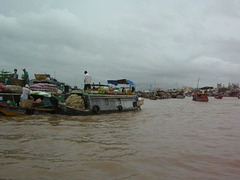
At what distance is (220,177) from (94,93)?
370 inches

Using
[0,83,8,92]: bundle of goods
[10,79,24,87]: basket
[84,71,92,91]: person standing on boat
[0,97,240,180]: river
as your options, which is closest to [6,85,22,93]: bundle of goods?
→ [0,83,8,92]: bundle of goods

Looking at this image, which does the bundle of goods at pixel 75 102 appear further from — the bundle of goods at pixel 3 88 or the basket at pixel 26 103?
the bundle of goods at pixel 3 88

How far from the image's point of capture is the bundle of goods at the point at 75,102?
36.8 feet

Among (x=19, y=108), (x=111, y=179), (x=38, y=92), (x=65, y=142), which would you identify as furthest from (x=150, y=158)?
(x=38, y=92)

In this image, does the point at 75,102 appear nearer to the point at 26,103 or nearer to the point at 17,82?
the point at 26,103

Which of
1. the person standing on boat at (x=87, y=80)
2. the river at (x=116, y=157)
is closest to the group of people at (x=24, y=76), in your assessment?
the person standing on boat at (x=87, y=80)

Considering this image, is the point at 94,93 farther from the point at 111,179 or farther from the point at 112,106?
the point at 111,179

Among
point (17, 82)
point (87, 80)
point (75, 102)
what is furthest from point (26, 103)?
point (87, 80)

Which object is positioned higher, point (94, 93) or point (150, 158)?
point (94, 93)

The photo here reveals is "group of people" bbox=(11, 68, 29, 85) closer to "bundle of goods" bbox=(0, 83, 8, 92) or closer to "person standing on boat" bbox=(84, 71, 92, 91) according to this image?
"bundle of goods" bbox=(0, 83, 8, 92)

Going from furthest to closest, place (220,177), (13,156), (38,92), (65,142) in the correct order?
(38,92) → (65,142) → (13,156) → (220,177)

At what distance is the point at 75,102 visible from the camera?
1123cm

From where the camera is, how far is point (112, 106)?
44.2ft

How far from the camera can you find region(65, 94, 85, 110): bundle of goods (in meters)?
11.2
